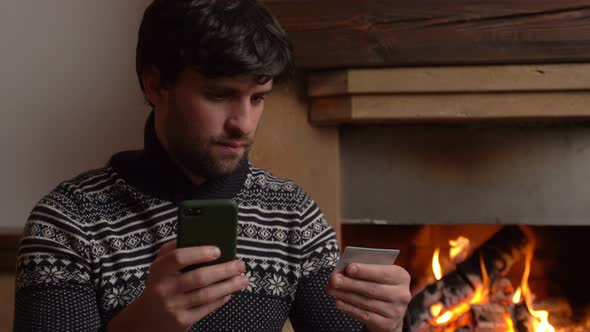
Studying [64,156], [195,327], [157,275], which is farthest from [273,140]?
[157,275]

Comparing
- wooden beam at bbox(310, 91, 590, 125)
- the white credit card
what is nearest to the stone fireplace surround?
wooden beam at bbox(310, 91, 590, 125)

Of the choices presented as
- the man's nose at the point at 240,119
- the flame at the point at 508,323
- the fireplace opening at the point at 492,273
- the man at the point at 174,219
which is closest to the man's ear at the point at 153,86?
the man at the point at 174,219

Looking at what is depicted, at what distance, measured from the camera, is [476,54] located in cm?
151

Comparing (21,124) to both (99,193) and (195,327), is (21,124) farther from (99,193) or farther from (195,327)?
(195,327)

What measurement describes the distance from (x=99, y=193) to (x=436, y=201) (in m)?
0.83

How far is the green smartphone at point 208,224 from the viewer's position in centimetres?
87

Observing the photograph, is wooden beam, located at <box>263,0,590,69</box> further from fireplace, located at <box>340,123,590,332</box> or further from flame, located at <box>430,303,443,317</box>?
flame, located at <box>430,303,443,317</box>

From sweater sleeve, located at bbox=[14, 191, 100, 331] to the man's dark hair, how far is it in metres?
0.24

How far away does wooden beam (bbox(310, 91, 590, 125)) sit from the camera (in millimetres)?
1547

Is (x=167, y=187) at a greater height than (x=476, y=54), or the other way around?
(x=476, y=54)

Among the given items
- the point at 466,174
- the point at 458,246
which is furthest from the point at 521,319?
the point at 466,174

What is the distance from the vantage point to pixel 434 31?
1510 millimetres

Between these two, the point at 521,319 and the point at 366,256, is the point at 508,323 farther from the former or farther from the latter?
the point at 366,256

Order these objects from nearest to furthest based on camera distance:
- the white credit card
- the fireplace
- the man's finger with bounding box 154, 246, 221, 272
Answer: the man's finger with bounding box 154, 246, 221, 272, the white credit card, the fireplace
